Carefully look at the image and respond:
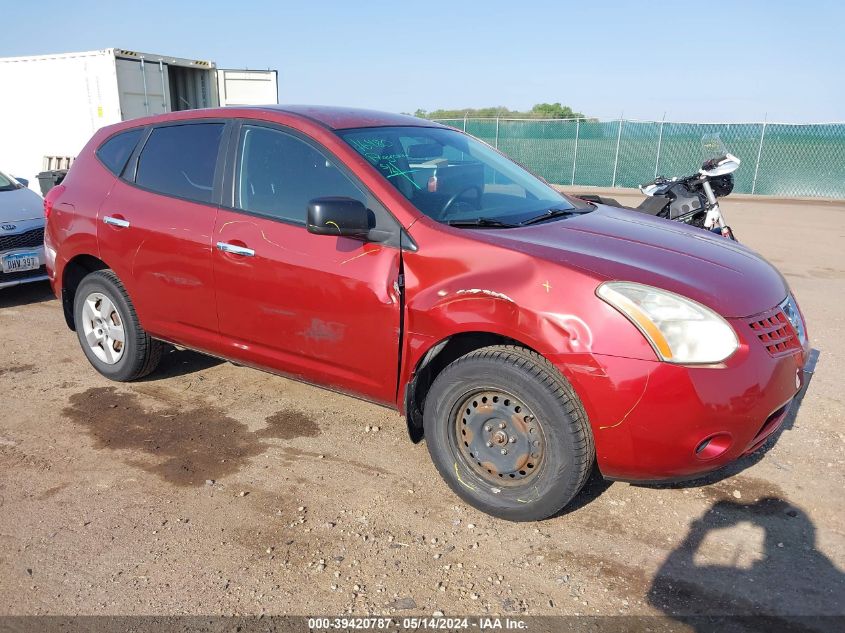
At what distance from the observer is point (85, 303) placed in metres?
4.73

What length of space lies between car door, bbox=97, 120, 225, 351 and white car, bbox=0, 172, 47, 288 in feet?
9.76

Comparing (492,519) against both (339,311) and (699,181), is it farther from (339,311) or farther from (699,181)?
(699,181)

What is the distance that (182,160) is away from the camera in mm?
4152

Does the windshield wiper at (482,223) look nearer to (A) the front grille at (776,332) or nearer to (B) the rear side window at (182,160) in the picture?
(A) the front grille at (776,332)

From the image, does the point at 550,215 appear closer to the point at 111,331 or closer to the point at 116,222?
the point at 116,222

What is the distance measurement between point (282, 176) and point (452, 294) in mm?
1291

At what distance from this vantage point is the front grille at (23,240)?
22.0 ft

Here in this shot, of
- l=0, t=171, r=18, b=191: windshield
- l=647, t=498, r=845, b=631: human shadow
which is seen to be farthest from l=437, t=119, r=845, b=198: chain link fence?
l=647, t=498, r=845, b=631: human shadow

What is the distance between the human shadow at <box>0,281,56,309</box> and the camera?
278 inches

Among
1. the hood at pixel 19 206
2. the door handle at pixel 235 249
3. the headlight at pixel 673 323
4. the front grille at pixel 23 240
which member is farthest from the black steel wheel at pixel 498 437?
the hood at pixel 19 206

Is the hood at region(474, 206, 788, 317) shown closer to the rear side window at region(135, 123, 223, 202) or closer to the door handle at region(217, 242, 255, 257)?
the door handle at region(217, 242, 255, 257)

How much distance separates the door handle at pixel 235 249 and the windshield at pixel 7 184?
17.6 feet

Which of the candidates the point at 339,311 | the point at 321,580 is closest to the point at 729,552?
the point at 321,580

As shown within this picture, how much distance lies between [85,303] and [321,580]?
303 cm
